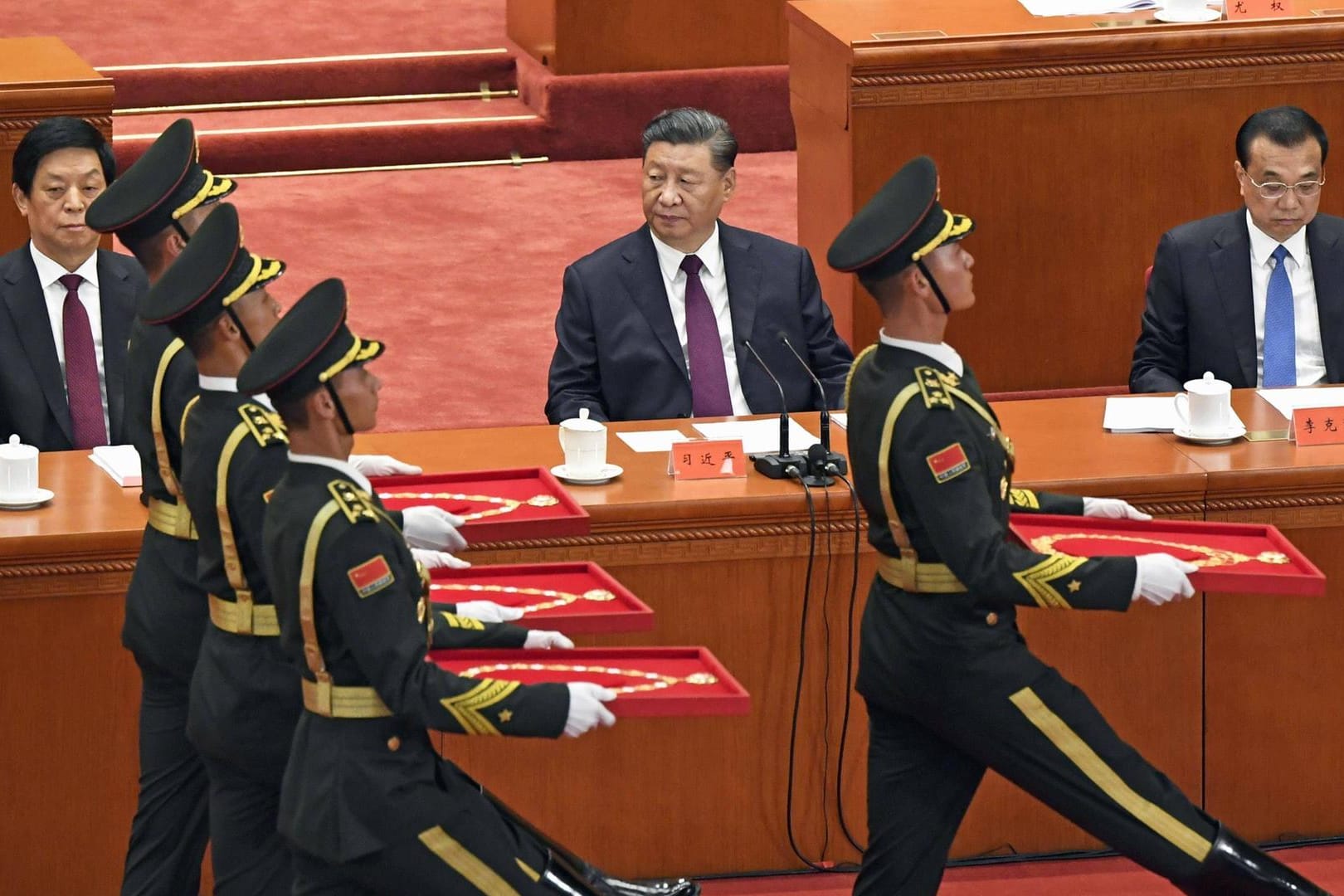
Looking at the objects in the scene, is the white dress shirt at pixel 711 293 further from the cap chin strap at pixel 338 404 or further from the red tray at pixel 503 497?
the cap chin strap at pixel 338 404

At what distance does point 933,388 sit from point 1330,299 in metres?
2.39

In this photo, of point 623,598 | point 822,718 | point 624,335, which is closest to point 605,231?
point 624,335

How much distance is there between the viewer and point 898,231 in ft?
12.0

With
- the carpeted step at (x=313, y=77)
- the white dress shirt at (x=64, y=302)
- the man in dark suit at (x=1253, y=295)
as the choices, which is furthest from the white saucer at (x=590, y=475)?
the carpeted step at (x=313, y=77)

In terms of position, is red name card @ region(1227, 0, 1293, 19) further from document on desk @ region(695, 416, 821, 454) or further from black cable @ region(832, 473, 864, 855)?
black cable @ region(832, 473, 864, 855)

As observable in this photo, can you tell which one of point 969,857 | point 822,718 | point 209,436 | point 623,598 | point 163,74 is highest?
point 163,74

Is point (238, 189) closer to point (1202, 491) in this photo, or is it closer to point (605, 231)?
point (605, 231)

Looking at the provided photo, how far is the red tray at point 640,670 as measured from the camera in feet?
11.3

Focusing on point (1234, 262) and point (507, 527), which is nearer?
point (507, 527)

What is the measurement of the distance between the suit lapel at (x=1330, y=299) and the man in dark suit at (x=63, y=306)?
2782 mm

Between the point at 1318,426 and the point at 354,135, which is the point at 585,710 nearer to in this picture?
the point at 1318,426

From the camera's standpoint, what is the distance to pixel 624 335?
5617 mm

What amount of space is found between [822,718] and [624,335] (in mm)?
1305

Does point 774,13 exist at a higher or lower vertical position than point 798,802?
higher
